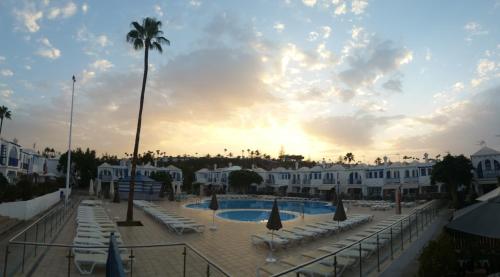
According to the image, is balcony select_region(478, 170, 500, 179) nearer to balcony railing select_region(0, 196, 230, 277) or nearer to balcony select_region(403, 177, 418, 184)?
balcony select_region(403, 177, 418, 184)

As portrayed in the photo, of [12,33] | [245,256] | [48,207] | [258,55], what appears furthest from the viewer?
[48,207]

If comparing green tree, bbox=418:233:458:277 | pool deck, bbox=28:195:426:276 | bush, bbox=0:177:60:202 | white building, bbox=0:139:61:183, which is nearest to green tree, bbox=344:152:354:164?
pool deck, bbox=28:195:426:276

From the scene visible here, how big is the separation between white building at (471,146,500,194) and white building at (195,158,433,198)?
5288 mm

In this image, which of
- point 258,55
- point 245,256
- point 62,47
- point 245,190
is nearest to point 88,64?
point 62,47

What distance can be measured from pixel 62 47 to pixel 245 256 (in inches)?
656

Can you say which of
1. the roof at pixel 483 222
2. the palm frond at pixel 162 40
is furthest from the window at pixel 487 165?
the palm frond at pixel 162 40

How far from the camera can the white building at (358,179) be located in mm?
41219

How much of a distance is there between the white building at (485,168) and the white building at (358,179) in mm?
5288

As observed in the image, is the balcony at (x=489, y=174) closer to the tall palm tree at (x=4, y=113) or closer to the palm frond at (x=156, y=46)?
the palm frond at (x=156, y=46)

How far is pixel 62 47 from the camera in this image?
751 inches

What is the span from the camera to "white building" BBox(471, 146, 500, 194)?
33531mm

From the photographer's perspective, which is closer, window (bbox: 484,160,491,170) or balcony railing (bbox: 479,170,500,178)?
balcony railing (bbox: 479,170,500,178)

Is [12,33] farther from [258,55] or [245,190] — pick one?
[245,190]

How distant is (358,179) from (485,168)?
52.4 ft
